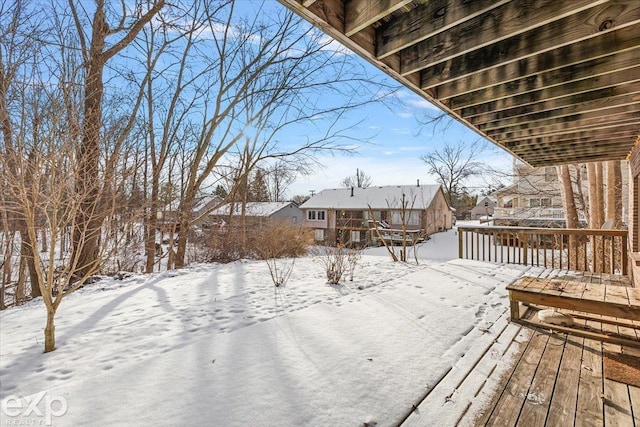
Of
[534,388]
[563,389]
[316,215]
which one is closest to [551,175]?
[563,389]

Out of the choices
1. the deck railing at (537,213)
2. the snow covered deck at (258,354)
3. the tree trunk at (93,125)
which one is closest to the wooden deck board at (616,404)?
the snow covered deck at (258,354)

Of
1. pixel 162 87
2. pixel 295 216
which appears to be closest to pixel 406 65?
pixel 162 87

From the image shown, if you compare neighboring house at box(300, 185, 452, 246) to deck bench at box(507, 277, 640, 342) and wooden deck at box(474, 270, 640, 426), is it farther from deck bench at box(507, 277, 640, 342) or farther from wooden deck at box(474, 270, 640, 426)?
wooden deck at box(474, 270, 640, 426)

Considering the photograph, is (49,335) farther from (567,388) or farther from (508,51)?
(508,51)

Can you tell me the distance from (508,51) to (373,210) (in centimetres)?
2052

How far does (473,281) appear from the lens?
16.7 feet

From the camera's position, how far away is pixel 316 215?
26031mm

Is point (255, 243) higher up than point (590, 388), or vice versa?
point (255, 243)

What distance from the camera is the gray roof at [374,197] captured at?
22.3 m

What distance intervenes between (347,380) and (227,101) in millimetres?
9048

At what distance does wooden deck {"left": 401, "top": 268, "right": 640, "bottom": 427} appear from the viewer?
5.83 ft

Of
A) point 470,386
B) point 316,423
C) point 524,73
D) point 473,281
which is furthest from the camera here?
point 473,281

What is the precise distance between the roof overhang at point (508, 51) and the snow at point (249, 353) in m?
2.32

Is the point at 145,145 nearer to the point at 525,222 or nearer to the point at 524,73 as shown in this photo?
the point at 524,73
